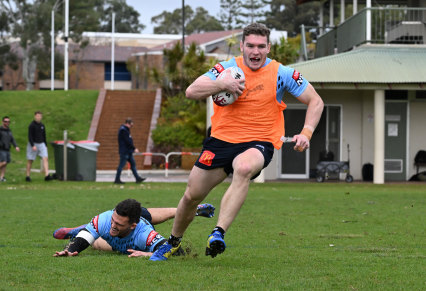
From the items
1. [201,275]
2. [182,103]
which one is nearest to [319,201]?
[201,275]

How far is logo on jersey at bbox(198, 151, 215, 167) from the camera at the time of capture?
7.38 metres

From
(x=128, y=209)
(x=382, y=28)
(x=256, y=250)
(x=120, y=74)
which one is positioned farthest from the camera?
(x=120, y=74)

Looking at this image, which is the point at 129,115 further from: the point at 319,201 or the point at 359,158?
the point at 319,201

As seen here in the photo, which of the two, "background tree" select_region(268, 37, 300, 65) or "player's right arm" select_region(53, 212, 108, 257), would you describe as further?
"background tree" select_region(268, 37, 300, 65)

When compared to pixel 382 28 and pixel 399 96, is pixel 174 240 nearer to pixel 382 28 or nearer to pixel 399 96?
pixel 382 28

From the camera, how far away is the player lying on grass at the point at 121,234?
7.89m

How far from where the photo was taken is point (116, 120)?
41688 millimetres

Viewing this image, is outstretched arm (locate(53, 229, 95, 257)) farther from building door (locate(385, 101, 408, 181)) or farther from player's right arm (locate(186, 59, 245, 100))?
building door (locate(385, 101, 408, 181))

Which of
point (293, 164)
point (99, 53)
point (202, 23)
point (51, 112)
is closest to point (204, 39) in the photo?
point (99, 53)

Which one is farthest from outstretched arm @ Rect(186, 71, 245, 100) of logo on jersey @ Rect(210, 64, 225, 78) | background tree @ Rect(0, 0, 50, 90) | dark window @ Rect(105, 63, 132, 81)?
dark window @ Rect(105, 63, 132, 81)

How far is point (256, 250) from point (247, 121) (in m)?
2.07

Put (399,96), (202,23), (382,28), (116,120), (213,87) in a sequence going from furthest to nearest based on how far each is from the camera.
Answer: (202,23) → (116,120) → (399,96) → (382,28) → (213,87)

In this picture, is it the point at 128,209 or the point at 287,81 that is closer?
the point at 287,81

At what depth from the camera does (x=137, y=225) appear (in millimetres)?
8398
